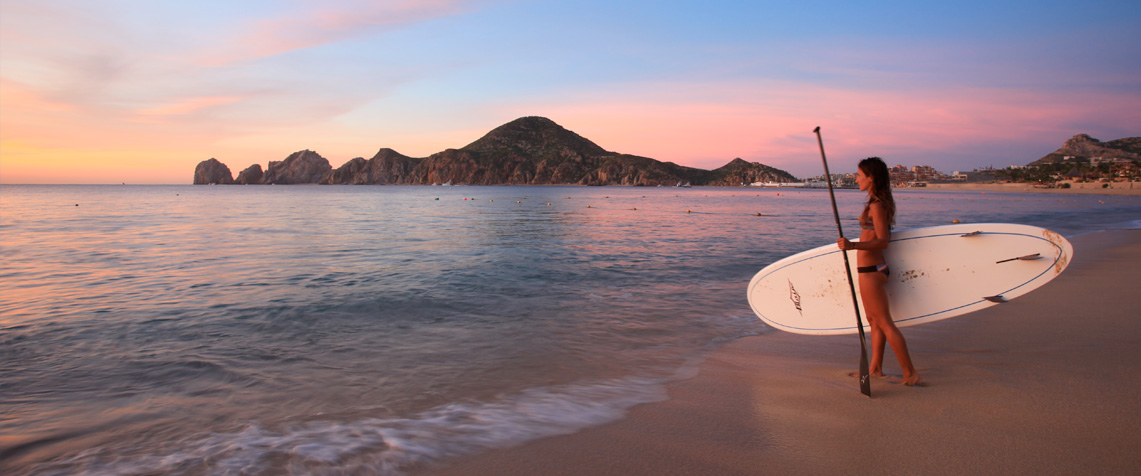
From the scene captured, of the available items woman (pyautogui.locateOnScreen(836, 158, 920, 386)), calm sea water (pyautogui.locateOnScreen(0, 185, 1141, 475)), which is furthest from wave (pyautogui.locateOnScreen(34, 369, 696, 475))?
woman (pyautogui.locateOnScreen(836, 158, 920, 386))

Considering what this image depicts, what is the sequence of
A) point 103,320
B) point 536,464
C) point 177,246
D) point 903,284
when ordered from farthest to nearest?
point 177,246 < point 103,320 < point 903,284 < point 536,464

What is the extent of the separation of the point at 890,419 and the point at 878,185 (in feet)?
5.84

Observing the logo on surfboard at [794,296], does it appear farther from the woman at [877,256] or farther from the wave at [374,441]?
the wave at [374,441]

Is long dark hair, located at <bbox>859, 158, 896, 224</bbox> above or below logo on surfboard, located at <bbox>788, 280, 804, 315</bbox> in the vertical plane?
above

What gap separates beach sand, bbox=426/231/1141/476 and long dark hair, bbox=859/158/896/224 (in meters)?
1.50

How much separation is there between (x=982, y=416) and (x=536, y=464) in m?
3.18

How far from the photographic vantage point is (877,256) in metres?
4.58

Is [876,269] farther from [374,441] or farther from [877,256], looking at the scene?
[374,441]

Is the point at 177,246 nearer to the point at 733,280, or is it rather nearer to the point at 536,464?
the point at 733,280

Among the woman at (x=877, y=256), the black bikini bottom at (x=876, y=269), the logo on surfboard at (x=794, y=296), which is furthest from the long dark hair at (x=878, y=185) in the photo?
the logo on surfboard at (x=794, y=296)

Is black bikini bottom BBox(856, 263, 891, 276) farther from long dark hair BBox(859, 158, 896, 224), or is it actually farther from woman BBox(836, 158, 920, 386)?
long dark hair BBox(859, 158, 896, 224)

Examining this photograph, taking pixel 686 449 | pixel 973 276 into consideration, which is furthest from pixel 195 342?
pixel 973 276

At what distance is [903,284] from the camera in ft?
16.3

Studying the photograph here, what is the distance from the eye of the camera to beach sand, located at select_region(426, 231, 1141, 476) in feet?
11.1
